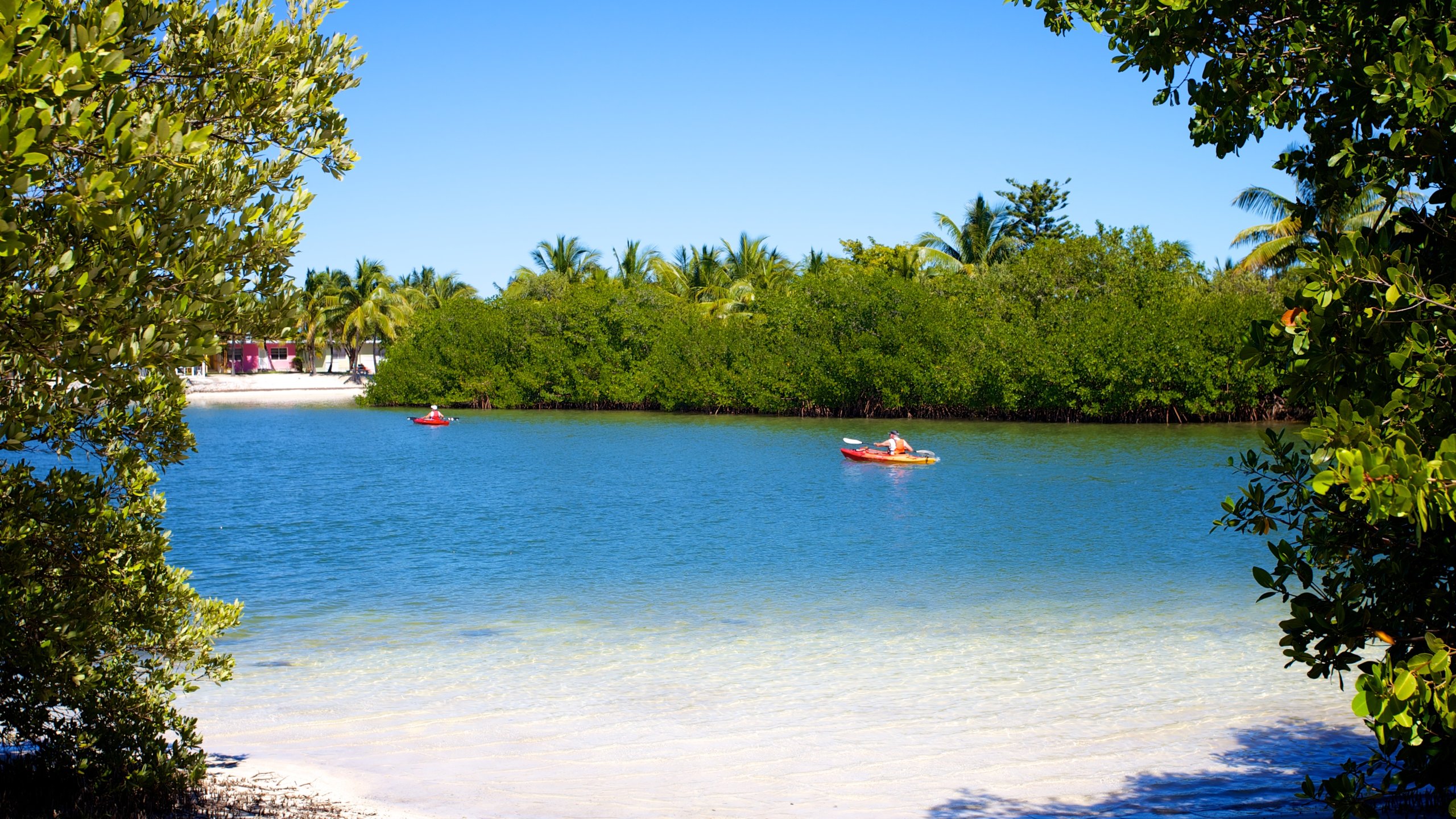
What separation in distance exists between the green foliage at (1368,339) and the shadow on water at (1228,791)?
2.67m

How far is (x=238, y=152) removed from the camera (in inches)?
201

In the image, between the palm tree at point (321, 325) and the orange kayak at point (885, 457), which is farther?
the palm tree at point (321, 325)

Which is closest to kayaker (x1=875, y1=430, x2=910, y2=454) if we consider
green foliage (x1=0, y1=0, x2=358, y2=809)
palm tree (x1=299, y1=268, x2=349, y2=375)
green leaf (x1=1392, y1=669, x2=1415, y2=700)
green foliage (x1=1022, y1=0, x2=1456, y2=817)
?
green foliage (x1=0, y1=0, x2=358, y2=809)

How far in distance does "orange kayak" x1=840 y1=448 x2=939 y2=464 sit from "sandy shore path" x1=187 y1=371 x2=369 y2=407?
5161 centimetres

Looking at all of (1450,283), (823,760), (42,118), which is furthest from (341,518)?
(1450,283)

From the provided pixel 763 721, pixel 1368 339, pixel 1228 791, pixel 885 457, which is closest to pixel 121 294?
pixel 1368 339

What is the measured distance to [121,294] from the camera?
3936 mm

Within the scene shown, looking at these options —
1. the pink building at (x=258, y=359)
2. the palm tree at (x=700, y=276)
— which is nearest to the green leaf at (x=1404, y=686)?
the palm tree at (x=700, y=276)

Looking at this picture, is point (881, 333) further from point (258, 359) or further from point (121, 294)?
point (258, 359)

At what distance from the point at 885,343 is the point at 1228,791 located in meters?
47.1

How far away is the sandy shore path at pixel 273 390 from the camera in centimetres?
7688

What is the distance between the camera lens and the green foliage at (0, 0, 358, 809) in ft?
12.5

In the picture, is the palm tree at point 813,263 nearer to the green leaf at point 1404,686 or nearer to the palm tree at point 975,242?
the palm tree at point 975,242

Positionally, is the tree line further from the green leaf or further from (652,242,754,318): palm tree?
the green leaf
